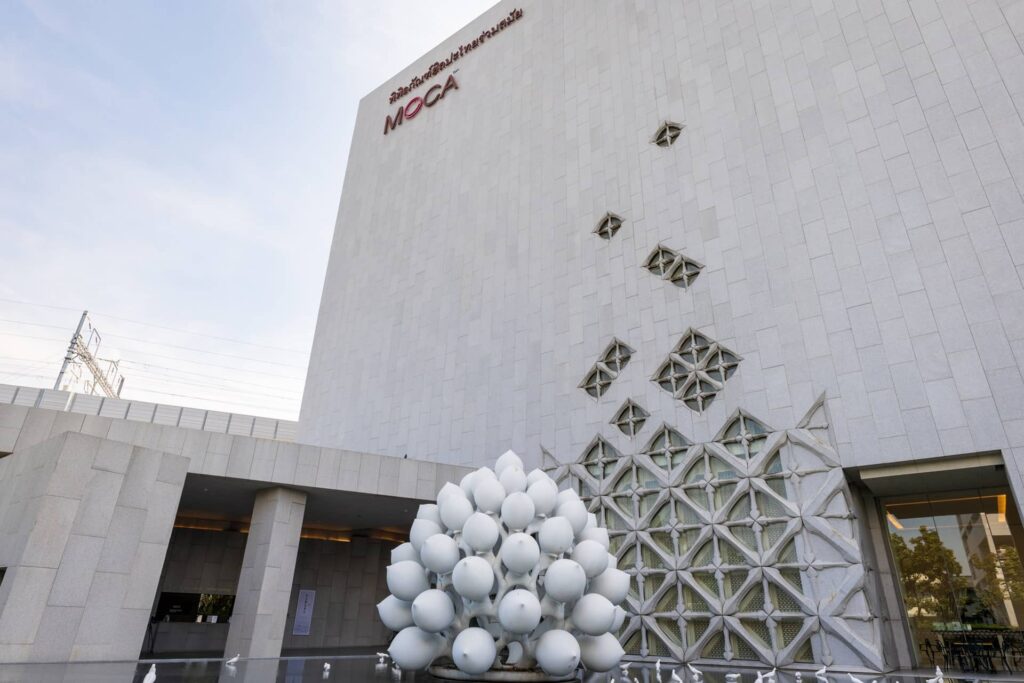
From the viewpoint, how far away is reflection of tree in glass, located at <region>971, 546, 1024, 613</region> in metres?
11.9

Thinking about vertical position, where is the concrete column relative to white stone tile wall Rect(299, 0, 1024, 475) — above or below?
below

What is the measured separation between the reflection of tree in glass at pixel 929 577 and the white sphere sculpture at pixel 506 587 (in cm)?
821

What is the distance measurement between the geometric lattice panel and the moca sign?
64.9ft

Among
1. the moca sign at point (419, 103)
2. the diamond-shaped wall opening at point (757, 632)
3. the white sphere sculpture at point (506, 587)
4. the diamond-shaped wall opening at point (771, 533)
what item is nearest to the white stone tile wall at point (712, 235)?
the moca sign at point (419, 103)

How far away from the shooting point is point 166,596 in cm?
1969

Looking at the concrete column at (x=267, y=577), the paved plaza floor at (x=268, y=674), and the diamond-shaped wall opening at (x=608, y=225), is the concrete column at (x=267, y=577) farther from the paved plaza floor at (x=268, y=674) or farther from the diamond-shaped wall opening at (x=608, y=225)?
the diamond-shaped wall opening at (x=608, y=225)

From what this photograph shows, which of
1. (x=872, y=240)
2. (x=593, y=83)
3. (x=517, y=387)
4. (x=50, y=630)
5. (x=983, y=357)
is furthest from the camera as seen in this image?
(x=593, y=83)

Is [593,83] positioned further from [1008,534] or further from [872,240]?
[1008,534]

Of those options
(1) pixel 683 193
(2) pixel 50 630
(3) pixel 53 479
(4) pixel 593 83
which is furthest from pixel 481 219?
(2) pixel 50 630

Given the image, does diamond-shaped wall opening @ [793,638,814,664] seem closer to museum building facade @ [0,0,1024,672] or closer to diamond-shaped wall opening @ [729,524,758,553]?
museum building facade @ [0,0,1024,672]

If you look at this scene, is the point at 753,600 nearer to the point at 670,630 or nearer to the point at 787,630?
the point at 787,630

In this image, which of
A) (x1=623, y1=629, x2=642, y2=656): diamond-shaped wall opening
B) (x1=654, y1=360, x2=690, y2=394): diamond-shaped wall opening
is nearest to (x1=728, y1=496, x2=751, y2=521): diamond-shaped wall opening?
(x1=654, y1=360, x2=690, y2=394): diamond-shaped wall opening

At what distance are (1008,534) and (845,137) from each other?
9404 mm

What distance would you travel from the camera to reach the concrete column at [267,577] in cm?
1367
